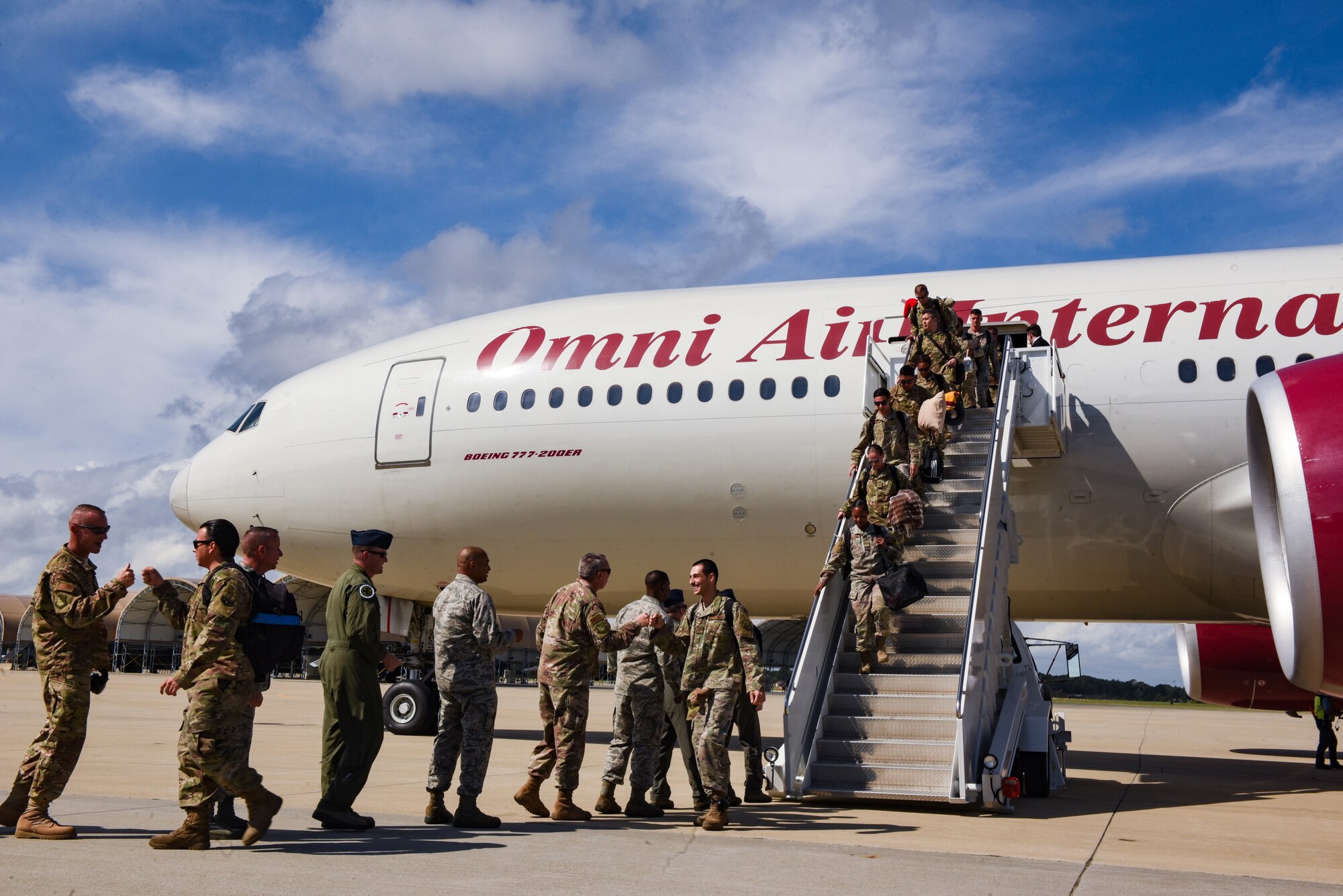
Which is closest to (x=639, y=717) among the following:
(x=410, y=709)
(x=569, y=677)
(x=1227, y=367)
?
(x=569, y=677)

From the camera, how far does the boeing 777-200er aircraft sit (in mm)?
10648

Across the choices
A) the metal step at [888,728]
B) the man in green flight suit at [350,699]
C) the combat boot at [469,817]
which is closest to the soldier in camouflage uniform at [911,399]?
the metal step at [888,728]

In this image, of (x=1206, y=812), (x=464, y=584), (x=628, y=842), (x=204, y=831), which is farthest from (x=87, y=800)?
(x=1206, y=812)

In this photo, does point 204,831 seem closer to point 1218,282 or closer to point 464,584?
point 464,584

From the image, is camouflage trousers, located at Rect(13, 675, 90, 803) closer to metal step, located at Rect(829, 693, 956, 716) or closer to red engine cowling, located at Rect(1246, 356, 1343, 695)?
metal step, located at Rect(829, 693, 956, 716)

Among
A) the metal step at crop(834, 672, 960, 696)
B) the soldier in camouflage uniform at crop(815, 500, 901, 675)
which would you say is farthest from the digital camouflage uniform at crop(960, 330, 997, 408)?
the metal step at crop(834, 672, 960, 696)

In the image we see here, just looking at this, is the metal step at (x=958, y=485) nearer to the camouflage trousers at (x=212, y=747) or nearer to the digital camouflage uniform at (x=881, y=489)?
the digital camouflage uniform at (x=881, y=489)

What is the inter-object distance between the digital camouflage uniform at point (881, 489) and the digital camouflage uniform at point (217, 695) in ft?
17.1

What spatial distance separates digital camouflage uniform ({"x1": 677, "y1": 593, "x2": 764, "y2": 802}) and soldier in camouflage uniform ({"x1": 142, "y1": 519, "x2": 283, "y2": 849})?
2.48 meters

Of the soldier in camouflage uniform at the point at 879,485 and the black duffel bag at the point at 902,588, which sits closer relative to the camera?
the black duffel bag at the point at 902,588

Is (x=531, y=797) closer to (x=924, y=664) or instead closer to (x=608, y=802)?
(x=608, y=802)

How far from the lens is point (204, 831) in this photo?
5.68m

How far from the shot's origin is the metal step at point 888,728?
8133 mm

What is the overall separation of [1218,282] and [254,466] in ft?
34.5
